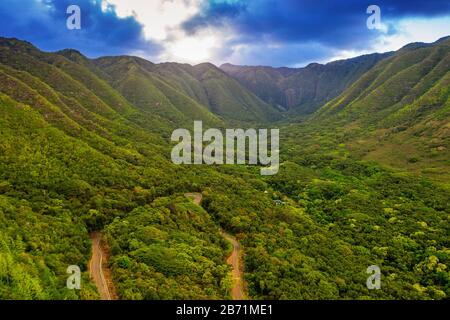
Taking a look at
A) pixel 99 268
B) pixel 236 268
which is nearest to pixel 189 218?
pixel 236 268

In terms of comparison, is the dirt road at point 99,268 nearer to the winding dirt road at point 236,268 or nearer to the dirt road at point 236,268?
the winding dirt road at point 236,268

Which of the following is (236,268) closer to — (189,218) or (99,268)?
(189,218)

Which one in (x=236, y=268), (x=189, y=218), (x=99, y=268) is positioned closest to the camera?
(x=99, y=268)

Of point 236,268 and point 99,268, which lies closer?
point 99,268

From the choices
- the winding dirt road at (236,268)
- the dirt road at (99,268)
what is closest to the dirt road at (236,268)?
the winding dirt road at (236,268)

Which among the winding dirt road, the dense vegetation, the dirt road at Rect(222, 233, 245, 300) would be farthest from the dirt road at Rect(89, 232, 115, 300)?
the dirt road at Rect(222, 233, 245, 300)

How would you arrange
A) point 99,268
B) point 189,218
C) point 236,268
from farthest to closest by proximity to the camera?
1. point 189,218
2. point 236,268
3. point 99,268

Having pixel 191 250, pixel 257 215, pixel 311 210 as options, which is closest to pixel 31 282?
pixel 191 250

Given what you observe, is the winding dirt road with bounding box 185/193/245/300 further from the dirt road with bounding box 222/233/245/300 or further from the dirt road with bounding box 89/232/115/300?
the dirt road with bounding box 89/232/115/300

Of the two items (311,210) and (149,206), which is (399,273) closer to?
(311,210)
